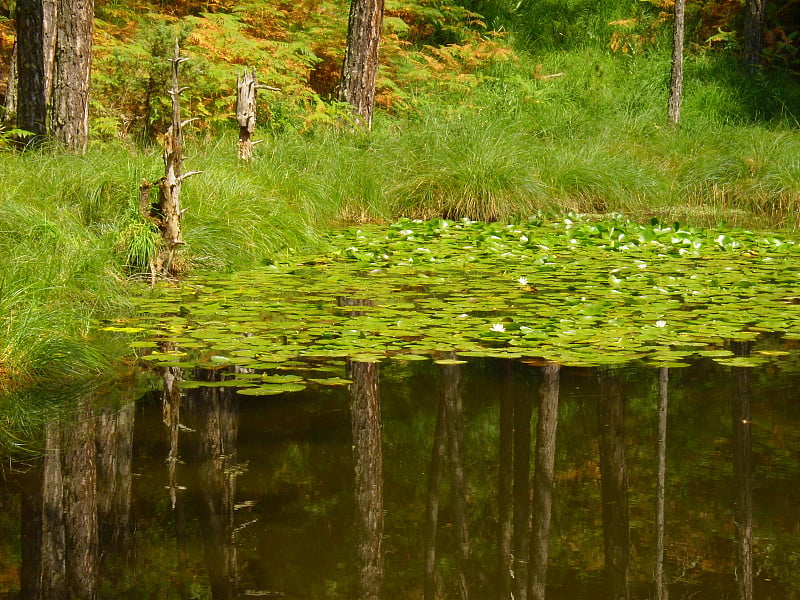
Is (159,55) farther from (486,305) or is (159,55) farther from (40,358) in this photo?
(40,358)

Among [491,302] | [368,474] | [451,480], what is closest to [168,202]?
[491,302]

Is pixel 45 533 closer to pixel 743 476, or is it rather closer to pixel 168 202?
pixel 743 476

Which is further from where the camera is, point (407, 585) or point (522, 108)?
point (522, 108)

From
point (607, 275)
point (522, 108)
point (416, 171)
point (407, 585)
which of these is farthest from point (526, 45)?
point (407, 585)

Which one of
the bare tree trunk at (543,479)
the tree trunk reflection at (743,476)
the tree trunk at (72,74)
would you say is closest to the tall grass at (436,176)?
the tree trunk at (72,74)

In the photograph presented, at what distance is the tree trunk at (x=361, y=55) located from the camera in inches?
491

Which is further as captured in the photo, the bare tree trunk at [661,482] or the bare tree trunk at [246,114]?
the bare tree trunk at [246,114]

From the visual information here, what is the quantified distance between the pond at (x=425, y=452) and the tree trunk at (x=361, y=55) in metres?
6.65

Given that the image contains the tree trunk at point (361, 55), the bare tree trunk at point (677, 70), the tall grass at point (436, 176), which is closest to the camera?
the tall grass at point (436, 176)

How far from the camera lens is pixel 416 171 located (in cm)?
1033

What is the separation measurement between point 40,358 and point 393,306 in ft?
7.03

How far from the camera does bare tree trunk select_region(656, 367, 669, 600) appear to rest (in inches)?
102

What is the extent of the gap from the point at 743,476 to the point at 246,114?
277 inches

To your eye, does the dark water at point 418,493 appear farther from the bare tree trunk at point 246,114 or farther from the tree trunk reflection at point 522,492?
the bare tree trunk at point 246,114
